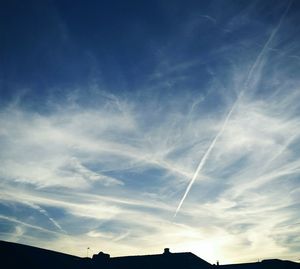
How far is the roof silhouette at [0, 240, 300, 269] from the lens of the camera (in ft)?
84.9

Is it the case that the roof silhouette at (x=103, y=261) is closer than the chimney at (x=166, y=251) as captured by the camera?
Yes

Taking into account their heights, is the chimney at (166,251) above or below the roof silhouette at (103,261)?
above

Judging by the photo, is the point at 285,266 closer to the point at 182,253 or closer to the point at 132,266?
the point at 182,253

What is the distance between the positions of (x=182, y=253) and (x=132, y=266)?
7.32 metres

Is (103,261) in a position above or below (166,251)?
below

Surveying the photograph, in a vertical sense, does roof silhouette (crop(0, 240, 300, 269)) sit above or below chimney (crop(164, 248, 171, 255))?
below

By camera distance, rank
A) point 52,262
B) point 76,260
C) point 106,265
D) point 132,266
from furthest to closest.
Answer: point 132,266
point 106,265
point 76,260
point 52,262

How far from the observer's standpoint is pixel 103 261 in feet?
126

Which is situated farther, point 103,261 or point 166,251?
point 166,251

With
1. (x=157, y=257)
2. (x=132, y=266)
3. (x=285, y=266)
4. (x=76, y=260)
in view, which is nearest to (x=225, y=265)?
(x=285, y=266)

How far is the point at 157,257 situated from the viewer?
136ft

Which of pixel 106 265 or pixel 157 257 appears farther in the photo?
pixel 157 257

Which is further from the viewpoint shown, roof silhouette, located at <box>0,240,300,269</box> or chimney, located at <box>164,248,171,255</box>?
chimney, located at <box>164,248,171,255</box>

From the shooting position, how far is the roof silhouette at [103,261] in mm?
25891
